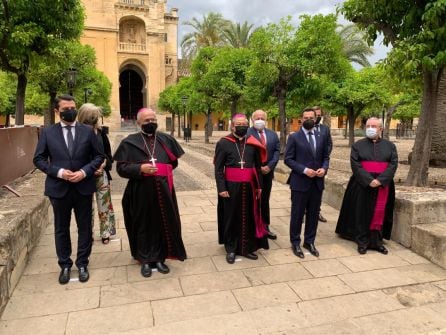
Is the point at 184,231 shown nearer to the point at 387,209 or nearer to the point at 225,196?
the point at 225,196

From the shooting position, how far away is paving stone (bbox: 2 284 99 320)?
3.25m

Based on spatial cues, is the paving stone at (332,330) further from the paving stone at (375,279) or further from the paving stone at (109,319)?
the paving stone at (109,319)

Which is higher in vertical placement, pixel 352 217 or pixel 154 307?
pixel 352 217

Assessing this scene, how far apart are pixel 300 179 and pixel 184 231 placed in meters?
2.02

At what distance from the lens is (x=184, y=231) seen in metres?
5.57

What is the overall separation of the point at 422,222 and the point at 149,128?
362cm

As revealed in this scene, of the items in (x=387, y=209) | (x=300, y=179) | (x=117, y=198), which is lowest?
(x=117, y=198)

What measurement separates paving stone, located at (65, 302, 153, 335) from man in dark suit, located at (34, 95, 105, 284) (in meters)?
0.70

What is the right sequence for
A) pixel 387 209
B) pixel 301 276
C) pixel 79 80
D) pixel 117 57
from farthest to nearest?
pixel 117 57 → pixel 79 80 → pixel 387 209 → pixel 301 276

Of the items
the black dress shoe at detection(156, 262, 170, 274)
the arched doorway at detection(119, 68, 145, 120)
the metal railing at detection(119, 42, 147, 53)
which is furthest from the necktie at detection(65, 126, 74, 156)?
the arched doorway at detection(119, 68, 145, 120)

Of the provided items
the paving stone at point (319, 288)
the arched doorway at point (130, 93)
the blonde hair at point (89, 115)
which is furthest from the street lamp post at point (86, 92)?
the arched doorway at point (130, 93)

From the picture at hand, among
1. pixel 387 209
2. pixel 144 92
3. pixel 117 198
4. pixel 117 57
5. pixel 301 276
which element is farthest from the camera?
pixel 144 92

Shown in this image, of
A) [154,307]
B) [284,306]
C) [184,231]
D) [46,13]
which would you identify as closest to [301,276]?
[284,306]

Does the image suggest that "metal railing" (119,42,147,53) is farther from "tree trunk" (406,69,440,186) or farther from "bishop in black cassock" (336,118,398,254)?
"bishop in black cassock" (336,118,398,254)
